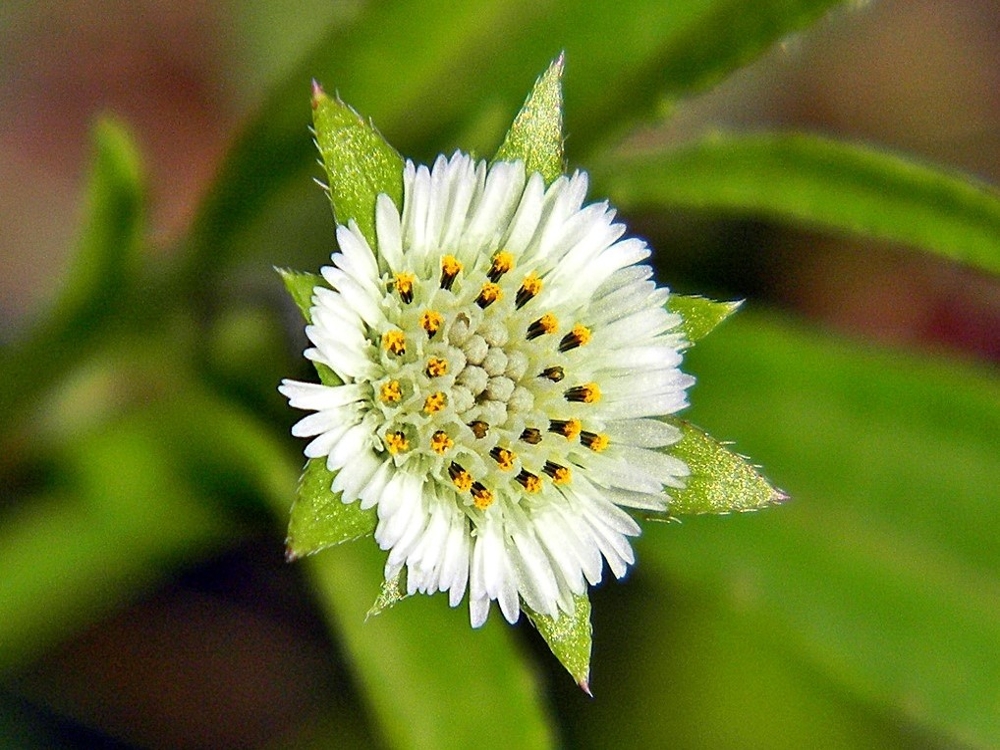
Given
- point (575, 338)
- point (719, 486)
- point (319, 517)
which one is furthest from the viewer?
point (575, 338)

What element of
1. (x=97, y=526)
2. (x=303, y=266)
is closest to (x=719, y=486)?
(x=303, y=266)

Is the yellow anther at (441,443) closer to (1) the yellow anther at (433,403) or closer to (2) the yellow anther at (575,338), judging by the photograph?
(1) the yellow anther at (433,403)

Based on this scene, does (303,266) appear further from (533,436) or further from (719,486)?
(719,486)

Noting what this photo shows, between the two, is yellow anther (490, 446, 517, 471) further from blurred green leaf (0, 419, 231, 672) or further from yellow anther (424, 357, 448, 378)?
blurred green leaf (0, 419, 231, 672)

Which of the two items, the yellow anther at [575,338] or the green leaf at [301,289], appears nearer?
the green leaf at [301,289]

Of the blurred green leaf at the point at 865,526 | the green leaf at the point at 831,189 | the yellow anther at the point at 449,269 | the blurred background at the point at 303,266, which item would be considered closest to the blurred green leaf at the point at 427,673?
the blurred green leaf at the point at 865,526

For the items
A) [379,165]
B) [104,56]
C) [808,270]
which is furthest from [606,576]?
[104,56]
